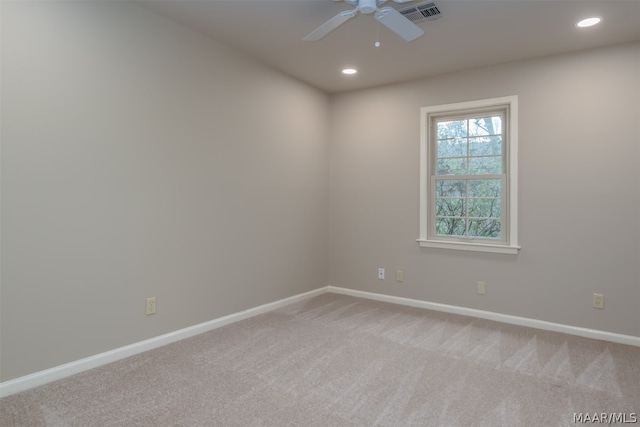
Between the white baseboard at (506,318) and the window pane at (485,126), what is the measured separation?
5.94 feet

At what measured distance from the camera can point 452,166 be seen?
4055 millimetres

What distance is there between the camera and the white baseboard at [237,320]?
2.29m

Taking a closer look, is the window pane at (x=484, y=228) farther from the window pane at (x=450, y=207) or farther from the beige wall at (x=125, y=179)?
the beige wall at (x=125, y=179)

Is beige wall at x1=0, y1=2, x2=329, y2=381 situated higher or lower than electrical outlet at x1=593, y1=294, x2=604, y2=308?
higher

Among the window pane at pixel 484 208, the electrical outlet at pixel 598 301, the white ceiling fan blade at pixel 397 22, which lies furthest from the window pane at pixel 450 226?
the white ceiling fan blade at pixel 397 22

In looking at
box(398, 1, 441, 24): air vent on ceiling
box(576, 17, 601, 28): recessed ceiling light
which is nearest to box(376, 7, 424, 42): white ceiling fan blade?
box(398, 1, 441, 24): air vent on ceiling

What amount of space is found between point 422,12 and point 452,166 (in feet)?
5.90

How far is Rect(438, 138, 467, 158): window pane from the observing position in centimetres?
400

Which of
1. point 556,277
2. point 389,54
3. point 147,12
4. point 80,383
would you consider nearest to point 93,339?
point 80,383

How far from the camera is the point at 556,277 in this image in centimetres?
345

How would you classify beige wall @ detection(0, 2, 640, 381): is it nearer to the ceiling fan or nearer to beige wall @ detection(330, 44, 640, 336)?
beige wall @ detection(330, 44, 640, 336)

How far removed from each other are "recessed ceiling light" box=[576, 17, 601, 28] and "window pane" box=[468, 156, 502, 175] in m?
1.29

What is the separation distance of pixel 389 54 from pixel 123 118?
91.0 inches

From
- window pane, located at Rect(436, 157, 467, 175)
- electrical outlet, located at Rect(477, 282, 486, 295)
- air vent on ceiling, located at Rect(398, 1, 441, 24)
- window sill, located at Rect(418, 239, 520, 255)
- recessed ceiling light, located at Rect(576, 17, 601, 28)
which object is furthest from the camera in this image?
window pane, located at Rect(436, 157, 467, 175)
